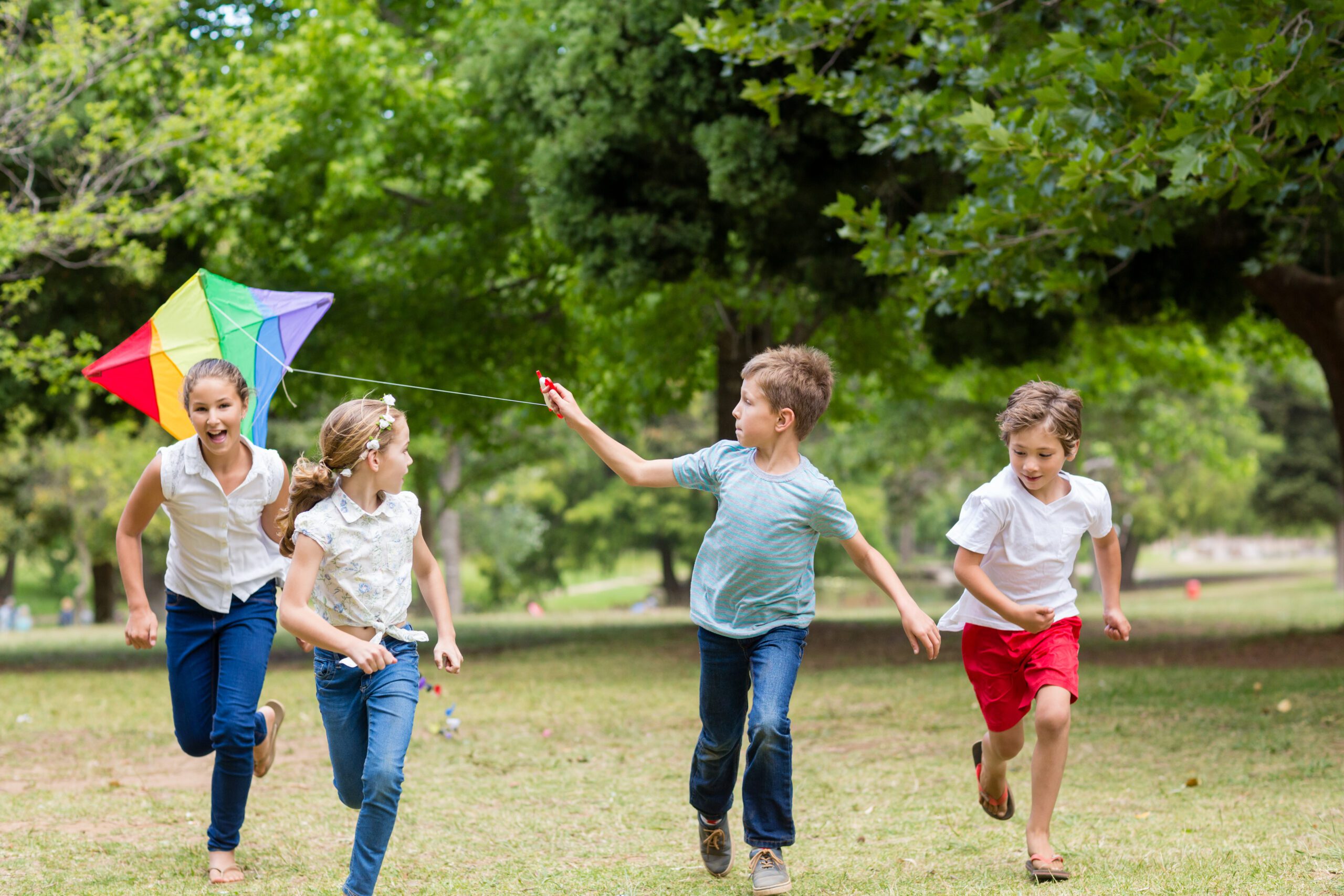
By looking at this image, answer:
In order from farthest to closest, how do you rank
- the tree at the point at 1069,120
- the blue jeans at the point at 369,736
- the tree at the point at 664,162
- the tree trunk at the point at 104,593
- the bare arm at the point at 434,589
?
the tree trunk at the point at 104,593, the tree at the point at 664,162, the tree at the point at 1069,120, the bare arm at the point at 434,589, the blue jeans at the point at 369,736

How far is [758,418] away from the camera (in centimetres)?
429

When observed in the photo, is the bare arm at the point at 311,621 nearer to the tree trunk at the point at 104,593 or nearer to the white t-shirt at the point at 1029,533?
the white t-shirt at the point at 1029,533

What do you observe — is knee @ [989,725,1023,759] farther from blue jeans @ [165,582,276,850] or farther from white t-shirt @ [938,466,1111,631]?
blue jeans @ [165,582,276,850]

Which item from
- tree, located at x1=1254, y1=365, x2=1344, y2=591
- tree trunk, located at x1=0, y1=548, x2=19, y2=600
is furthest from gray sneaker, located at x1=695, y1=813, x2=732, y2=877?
tree trunk, located at x1=0, y1=548, x2=19, y2=600

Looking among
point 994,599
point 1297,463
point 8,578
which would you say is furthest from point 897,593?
point 8,578

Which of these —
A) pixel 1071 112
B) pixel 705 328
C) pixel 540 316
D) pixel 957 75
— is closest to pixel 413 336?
pixel 540 316

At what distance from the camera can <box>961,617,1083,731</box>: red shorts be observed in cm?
457

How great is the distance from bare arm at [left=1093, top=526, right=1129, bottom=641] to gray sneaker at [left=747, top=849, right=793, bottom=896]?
1.45 meters

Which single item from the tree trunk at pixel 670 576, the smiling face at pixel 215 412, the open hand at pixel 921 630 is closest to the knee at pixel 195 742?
the smiling face at pixel 215 412

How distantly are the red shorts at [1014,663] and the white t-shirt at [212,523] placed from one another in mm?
2681

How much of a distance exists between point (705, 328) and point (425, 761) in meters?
8.47

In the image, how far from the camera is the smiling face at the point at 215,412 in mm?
4621

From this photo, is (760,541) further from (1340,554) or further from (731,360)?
(1340,554)

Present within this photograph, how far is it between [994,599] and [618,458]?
1.39m
